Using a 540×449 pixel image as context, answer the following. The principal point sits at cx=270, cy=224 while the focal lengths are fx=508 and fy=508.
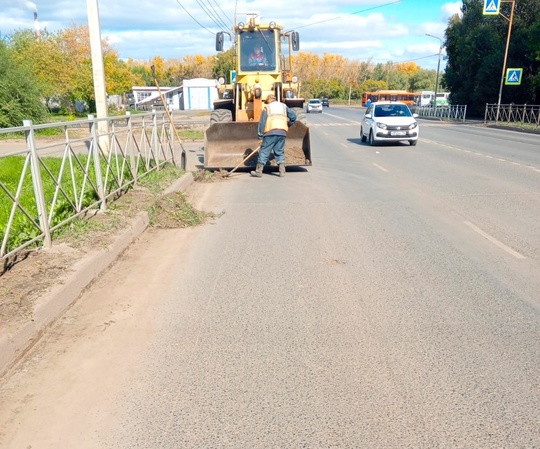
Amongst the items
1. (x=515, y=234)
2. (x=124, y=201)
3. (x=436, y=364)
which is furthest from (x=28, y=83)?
(x=436, y=364)

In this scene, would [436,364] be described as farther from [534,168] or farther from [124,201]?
[534,168]

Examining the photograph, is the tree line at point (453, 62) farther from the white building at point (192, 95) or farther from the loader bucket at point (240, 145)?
the loader bucket at point (240, 145)

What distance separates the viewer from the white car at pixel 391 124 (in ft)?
61.2

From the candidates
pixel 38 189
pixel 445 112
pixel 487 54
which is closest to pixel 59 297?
pixel 38 189

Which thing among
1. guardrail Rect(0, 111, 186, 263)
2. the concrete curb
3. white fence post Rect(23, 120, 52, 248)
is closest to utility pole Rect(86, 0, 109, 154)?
guardrail Rect(0, 111, 186, 263)

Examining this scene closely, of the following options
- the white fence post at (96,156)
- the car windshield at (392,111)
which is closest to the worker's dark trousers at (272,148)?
the white fence post at (96,156)

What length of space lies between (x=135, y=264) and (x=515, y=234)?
16.3ft

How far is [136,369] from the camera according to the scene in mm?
3508

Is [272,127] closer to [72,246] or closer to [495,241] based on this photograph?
[495,241]

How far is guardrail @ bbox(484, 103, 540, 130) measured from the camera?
3594 centimetres

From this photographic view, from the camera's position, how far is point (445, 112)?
2093 inches

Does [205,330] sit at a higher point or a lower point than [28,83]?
lower

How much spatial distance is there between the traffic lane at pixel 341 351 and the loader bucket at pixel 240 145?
20.5ft

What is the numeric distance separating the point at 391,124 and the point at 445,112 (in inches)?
1499
